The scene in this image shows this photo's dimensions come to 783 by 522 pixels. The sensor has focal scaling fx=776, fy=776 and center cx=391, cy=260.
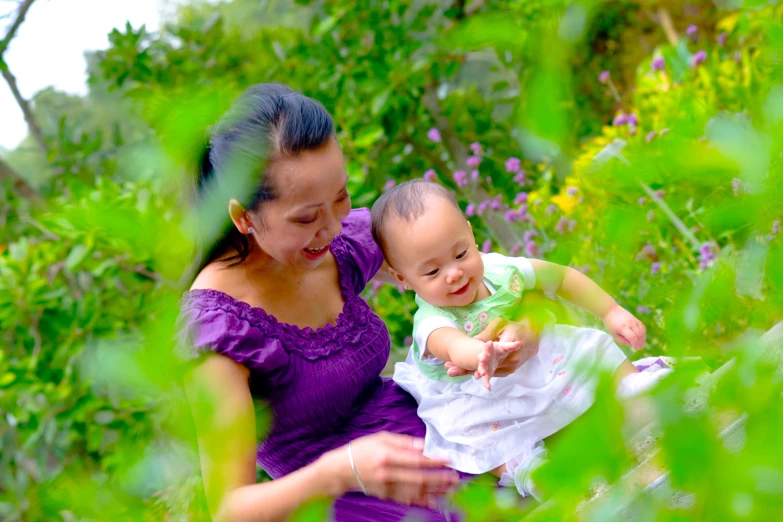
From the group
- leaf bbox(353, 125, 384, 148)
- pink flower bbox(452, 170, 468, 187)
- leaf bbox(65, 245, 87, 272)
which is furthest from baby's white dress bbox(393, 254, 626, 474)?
pink flower bbox(452, 170, 468, 187)

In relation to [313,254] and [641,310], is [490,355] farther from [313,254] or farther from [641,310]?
[641,310]

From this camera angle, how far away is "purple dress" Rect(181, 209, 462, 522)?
1523mm

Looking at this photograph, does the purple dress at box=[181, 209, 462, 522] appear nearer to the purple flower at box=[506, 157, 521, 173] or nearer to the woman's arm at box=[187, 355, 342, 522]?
the woman's arm at box=[187, 355, 342, 522]

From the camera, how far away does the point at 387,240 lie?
180cm

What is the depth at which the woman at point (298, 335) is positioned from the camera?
1.14 meters

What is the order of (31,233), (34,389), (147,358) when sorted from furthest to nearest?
1. (31,233)
2. (34,389)
3. (147,358)

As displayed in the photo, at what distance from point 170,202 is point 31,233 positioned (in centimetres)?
306

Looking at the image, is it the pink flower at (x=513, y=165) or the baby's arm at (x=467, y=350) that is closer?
the baby's arm at (x=467, y=350)

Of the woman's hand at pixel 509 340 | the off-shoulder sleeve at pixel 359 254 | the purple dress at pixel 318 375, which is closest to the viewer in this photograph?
the woman's hand at pixel 509 340

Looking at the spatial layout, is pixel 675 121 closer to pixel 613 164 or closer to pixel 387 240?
pixel 613 164

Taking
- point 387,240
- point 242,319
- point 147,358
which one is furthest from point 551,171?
point 147,358

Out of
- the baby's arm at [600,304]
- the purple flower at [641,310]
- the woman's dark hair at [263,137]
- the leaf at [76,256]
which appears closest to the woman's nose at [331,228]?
the woman's dark hair at [263,137]

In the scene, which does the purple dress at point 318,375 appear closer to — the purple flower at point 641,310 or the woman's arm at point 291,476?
the woman's arm at point 291,476

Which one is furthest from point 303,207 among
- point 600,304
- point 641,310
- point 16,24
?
point 16,24
